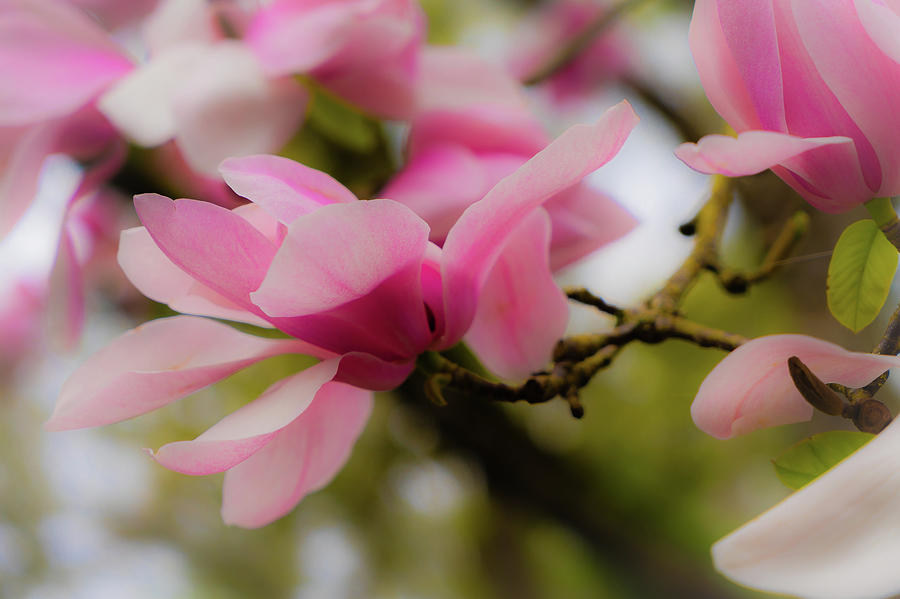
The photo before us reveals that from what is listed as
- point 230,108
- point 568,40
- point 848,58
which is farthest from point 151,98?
point 568,40

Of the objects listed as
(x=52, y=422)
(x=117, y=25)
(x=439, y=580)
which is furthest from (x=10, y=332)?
(x=439, y=580)

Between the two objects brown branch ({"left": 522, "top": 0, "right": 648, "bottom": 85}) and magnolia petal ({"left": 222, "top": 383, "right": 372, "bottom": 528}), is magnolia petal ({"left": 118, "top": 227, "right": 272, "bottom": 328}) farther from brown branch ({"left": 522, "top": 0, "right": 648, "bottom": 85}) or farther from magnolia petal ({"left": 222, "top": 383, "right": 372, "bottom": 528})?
brown branch ({"left": 522, "top": 0, "right": 648, "bottom": 85})

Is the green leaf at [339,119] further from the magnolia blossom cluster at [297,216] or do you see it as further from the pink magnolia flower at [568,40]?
the pink magnolia flower at [568,40]

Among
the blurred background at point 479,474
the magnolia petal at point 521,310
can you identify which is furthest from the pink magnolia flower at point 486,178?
the blurred background at point 479,474

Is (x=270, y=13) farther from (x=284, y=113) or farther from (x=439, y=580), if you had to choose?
(x=439, y=580)

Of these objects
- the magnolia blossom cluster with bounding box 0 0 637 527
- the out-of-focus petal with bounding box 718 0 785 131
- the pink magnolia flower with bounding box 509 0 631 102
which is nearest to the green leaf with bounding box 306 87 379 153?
the magnolia blossom cluster with bounding box 0 0 637 527

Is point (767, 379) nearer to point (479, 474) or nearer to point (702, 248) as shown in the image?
point (702, 248)
